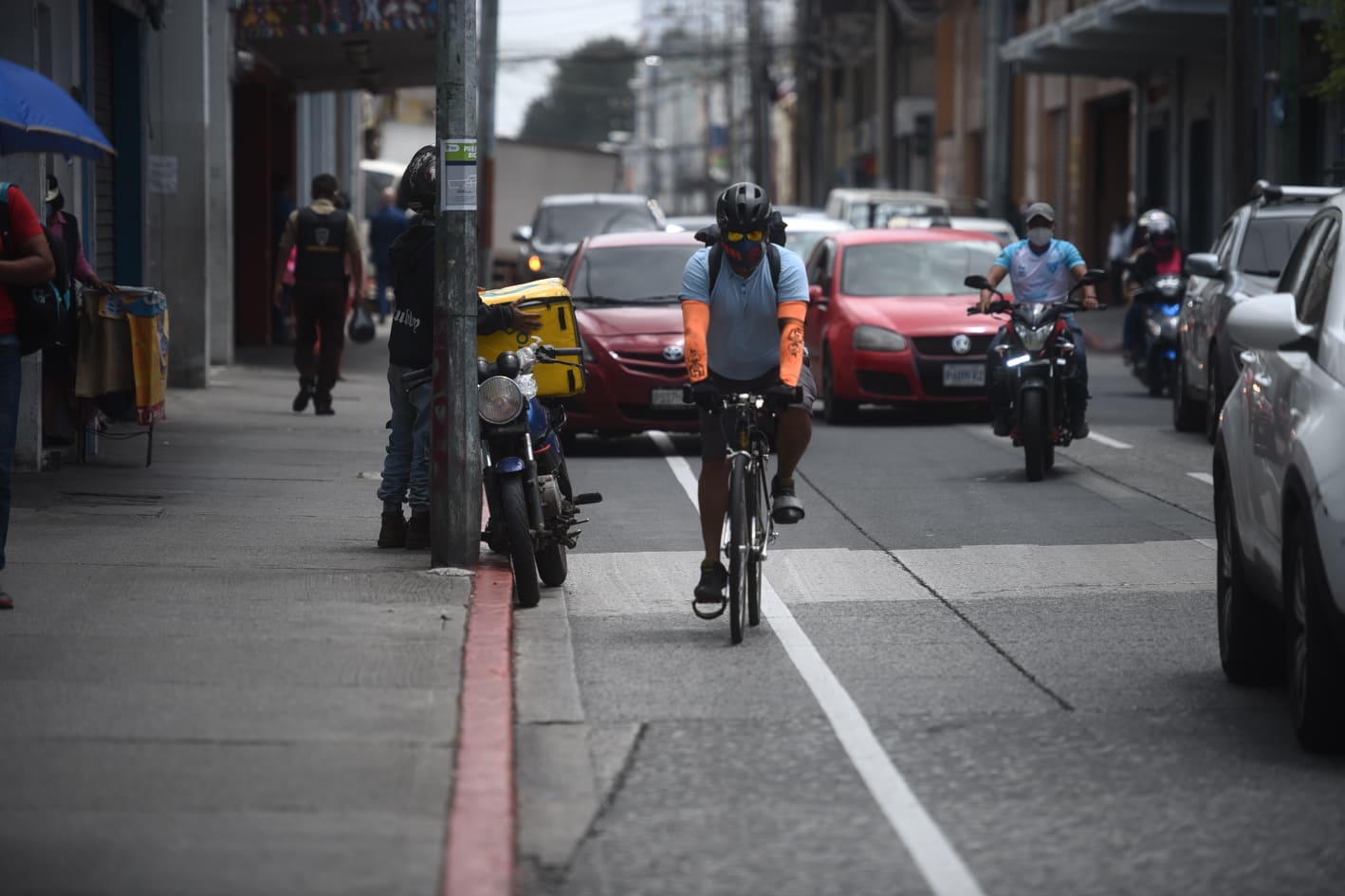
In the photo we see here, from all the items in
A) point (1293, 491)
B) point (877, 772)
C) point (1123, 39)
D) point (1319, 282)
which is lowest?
point (877, 772)

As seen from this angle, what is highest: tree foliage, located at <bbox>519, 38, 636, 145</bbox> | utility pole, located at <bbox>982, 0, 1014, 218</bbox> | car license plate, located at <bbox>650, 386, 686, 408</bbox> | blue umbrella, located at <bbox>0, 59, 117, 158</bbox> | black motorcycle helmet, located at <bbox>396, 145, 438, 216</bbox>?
tree foliage, located at <bbox>519, 38, 636, 145</bbox>

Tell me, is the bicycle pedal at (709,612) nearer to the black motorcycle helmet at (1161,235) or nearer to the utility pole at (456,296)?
the utility pole at (456,296)

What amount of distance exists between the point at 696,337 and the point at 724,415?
33cm

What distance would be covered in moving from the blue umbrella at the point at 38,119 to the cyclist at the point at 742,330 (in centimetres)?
263

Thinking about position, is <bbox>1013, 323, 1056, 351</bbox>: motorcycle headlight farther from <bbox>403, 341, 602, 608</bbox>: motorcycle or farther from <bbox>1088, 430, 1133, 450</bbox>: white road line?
<bbox>403, 341, 602, 608</bbox>: motorcycle

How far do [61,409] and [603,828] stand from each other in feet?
27.0

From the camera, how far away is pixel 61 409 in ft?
43.9

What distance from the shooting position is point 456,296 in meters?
9.92

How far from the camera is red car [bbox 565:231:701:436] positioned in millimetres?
16297

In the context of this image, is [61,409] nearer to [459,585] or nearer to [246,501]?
[246,501]

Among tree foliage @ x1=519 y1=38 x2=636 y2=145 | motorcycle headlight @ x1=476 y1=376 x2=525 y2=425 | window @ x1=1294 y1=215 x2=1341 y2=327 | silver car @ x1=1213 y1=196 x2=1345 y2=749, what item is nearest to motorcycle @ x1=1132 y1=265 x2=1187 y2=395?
motorcycle headlight @ x1=476 y1=376 x2=525 y2=425

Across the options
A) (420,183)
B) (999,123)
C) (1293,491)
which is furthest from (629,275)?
(999,123)

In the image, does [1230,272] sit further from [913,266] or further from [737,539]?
[737,539]

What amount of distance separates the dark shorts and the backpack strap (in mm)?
354
